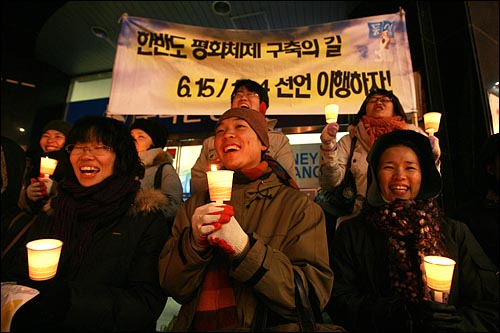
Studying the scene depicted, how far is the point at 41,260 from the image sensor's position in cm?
138

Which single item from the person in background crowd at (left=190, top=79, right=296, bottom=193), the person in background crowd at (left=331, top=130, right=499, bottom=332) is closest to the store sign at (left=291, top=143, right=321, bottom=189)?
the person in background crowd at (left=190, top=79, right=296, bottom=193)

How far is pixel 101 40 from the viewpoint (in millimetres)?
8211

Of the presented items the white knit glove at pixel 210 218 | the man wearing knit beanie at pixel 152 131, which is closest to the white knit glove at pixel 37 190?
the man wearing knit beanie at pixel 152 131

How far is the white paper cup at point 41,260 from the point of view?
4.52 ft

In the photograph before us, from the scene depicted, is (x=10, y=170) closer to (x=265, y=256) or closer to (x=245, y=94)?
(x=265, y=256)

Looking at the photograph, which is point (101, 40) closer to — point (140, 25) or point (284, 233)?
point (140, 25)

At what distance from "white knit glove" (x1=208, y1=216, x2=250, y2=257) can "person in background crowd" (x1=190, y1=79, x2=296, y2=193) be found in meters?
1.35

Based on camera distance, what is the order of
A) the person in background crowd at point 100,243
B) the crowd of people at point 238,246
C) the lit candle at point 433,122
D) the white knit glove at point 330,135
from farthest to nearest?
the lit candle at point 433,122, the white knit glove at point 330,135, the person in background crowd at point 100,243, the crowd of people at point 238,246

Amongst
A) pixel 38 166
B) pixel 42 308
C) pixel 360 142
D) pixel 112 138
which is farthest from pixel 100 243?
pixel 360 142

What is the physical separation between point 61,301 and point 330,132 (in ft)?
7.66

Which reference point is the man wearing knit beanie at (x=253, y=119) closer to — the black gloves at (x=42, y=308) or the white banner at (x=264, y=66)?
the black gloves at (x=42, y=308)

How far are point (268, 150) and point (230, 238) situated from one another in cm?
167

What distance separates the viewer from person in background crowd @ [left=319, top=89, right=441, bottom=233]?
2.81 meters

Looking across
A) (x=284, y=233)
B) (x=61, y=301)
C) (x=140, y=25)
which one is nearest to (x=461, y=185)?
(x=284, y=233)
